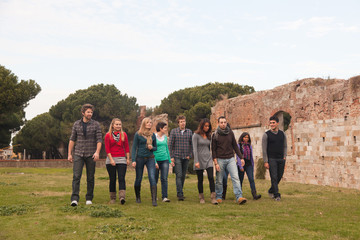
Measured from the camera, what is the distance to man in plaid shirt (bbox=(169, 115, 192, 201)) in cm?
897

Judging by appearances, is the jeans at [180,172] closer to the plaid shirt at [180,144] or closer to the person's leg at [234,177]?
the plaid shirt at [180,144]

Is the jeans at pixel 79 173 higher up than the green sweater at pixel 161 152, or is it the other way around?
the green sweater at pixel 161 152

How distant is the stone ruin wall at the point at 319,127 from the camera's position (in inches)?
518

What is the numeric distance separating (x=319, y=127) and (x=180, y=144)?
770 centimetres

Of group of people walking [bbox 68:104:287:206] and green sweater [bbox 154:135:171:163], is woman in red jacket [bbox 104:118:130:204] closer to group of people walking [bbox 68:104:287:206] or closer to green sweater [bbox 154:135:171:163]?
group of people walking [bbox 68:104:287:206]

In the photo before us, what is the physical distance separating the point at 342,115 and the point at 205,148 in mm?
7189

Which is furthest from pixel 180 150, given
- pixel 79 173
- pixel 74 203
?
pixel 74 203

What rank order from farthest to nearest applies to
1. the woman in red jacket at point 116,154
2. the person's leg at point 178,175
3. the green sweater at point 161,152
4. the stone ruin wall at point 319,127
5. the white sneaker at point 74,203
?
1. the stone ruin wall at point 319,127
2. the person's leg at point 178,175
3. the green sweater at point 161,152
4. the woman in red jacket at point 116,154
5. the white sneaker at point 74,203

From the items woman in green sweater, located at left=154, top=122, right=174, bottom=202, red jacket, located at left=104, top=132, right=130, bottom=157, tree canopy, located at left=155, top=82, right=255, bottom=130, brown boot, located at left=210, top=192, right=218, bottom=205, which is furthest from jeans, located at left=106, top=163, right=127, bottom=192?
tree canopy, located at left=155, top=82, right=255, bottom=130

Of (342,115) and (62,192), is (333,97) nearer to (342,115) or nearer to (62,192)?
(342,115)

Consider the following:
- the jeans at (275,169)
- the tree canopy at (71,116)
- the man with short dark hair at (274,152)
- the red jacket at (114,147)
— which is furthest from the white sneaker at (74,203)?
the tree canopy at (71,116)

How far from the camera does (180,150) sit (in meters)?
9.08

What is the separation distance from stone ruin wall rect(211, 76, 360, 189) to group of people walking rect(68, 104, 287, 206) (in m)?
5.31

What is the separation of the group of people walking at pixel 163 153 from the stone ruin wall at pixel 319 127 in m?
5.31
